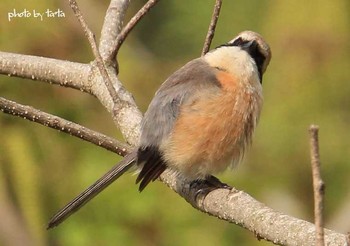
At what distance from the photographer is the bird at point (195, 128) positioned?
10.3 feet

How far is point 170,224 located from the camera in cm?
371

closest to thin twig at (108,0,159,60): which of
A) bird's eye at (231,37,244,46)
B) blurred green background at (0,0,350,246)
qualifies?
bird's eye at (231,37,244,46)

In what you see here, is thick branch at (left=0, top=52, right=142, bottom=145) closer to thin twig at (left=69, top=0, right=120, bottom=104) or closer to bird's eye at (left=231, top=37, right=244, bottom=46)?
thin twig at (left=69, top=0, right=120, bottom=104)

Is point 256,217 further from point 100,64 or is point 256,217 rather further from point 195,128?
point 100,64

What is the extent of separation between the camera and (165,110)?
326cm

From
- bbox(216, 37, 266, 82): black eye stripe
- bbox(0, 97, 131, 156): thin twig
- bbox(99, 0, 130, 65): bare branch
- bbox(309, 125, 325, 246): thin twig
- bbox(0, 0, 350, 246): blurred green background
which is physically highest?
bbox(309, 125, 325, 246): thin twig

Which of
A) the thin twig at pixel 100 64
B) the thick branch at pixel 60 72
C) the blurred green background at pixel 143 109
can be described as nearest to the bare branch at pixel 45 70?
the thick branch at pixel 60 72

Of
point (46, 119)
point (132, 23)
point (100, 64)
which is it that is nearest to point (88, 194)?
point (46, 119)

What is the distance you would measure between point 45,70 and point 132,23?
426 millimetres

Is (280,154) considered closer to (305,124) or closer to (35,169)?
(305,124)

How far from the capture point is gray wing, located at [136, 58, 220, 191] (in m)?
3.12

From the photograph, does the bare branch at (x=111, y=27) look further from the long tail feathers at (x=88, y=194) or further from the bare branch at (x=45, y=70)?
the long tail feathers at (x=88, y=194)

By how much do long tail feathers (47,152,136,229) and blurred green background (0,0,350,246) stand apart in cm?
56

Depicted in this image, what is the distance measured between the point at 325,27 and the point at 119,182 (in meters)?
1.30
